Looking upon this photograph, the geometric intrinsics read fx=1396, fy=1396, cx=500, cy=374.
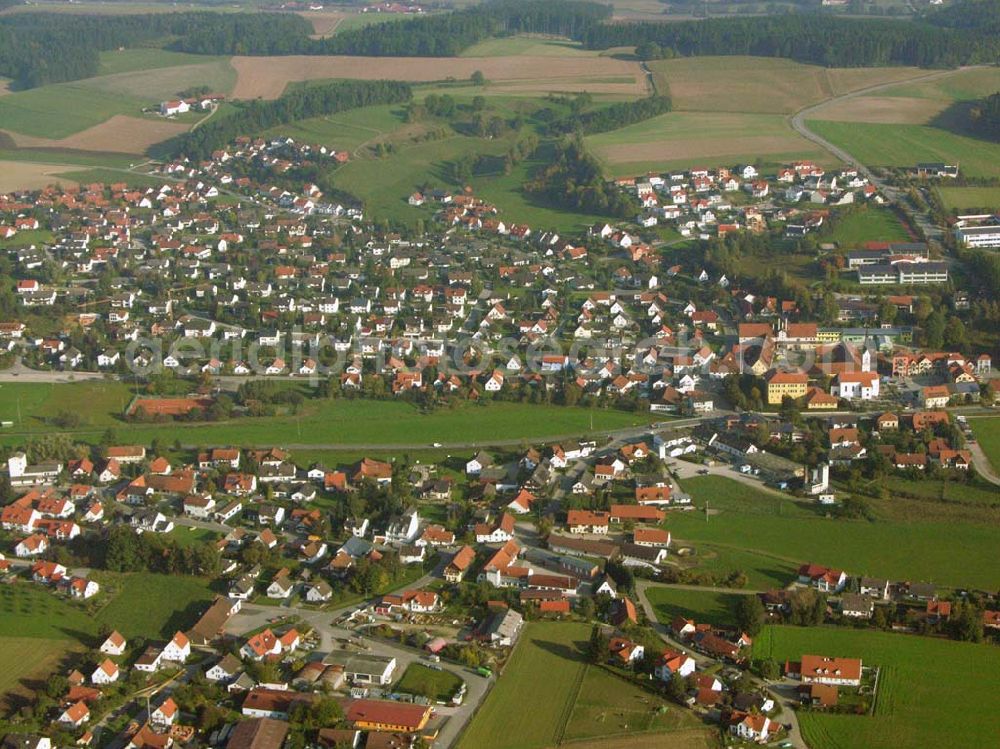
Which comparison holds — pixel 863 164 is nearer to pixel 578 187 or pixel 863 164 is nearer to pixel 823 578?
pixel 578 187

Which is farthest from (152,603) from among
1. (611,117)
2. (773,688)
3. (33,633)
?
(611,117)

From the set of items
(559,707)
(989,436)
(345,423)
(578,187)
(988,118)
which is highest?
(988,118)

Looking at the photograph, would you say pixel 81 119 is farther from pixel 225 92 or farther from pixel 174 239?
pixel 174 239

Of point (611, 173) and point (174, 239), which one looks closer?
point (174, 239)

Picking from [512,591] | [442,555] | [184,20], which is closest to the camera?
[512,591]

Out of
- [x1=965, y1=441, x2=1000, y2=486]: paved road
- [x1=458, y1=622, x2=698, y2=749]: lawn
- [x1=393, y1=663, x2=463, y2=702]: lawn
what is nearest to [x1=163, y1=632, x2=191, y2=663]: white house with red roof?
[x1=393, y1=663, x2=463, y2=702]: lawn

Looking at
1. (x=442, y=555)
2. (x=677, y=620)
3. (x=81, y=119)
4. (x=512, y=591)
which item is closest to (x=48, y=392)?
(x=442, y=555)
